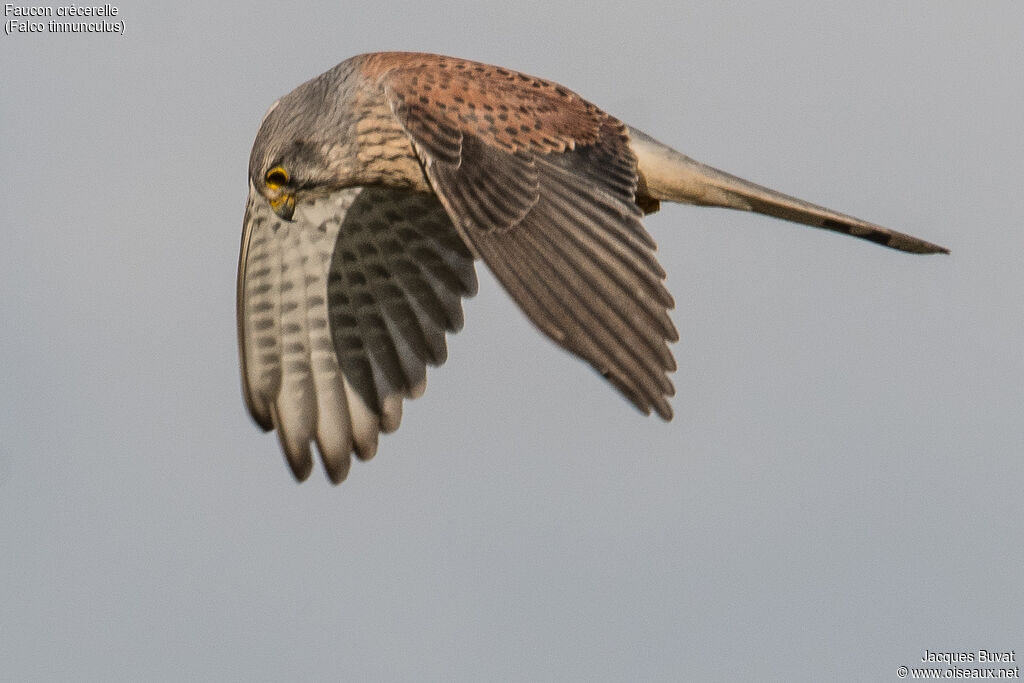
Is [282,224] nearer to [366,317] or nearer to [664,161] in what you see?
[366,317]

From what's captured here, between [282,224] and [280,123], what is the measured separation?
3.41ft

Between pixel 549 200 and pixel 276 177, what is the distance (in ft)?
5.24

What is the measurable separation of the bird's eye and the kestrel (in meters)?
0.01

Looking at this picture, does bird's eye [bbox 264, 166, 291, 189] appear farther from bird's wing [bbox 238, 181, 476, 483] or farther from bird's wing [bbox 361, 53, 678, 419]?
bird's wing [bbox 238, 181, 476, 483]

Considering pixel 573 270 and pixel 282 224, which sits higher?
pixel 282 224

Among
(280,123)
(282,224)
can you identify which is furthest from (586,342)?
(282,224)

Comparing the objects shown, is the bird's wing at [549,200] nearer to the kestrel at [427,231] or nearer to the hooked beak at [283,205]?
the kestrel at [427,231]

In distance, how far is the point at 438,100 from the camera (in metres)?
8.09

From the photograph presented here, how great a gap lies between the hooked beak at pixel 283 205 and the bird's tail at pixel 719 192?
1.65 metres

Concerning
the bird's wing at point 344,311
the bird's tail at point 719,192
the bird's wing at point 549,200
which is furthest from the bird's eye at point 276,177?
the bird's tail at point 719,192

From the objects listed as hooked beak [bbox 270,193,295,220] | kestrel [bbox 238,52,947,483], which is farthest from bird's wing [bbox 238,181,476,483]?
hooked beak [bbox 270,193,295,220]

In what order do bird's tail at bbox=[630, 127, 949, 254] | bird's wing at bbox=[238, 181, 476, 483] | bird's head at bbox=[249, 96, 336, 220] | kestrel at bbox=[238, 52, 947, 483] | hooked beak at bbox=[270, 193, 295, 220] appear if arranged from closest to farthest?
kestrel at bbox=[238, 52, 947, 483]
bird's tail at bbox=[630, 127, 949, 254]
bird's head at bbox=[249, 96, 336, 220]
hooked beak at bbox=[270, 193, 295, 220]
bird's wing at bbox=[238, 181, 476, 483]

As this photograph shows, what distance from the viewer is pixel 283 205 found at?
871 centimetres

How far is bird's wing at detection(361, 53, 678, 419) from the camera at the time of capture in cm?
685
